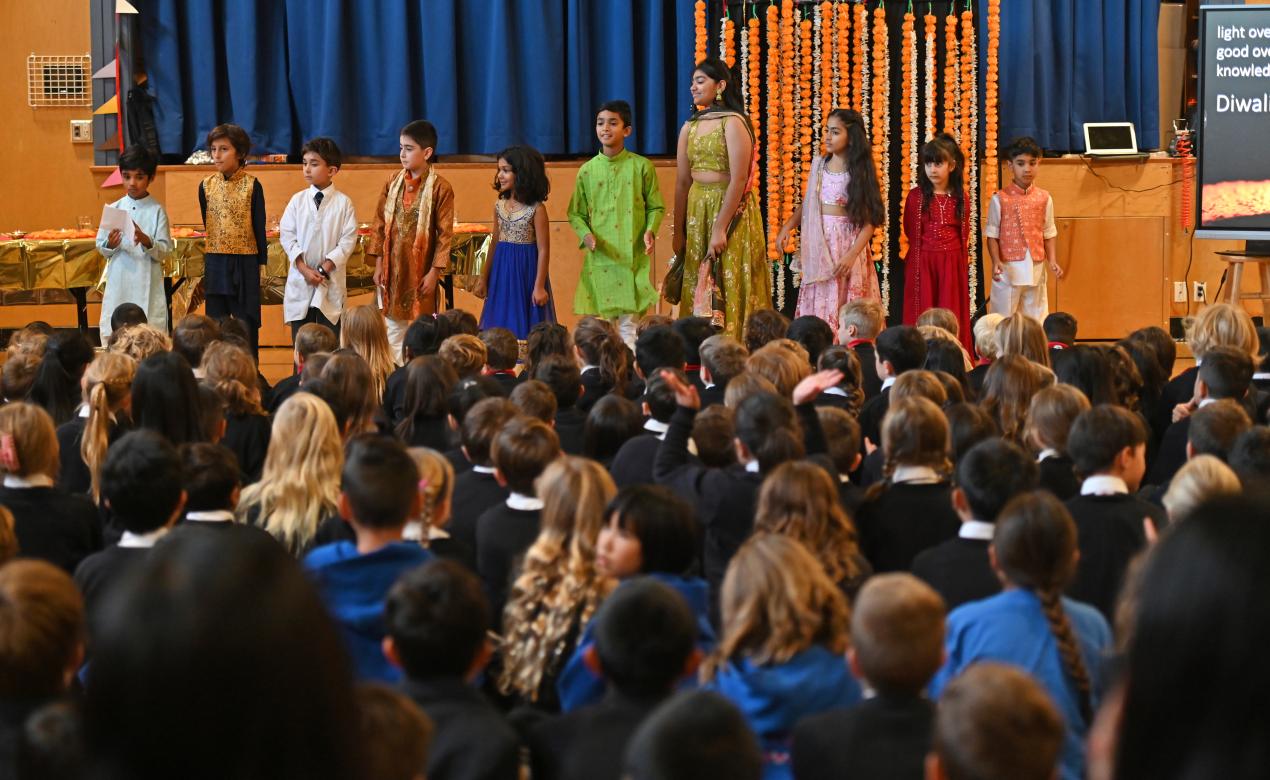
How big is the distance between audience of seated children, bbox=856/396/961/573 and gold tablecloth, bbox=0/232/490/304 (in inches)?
193

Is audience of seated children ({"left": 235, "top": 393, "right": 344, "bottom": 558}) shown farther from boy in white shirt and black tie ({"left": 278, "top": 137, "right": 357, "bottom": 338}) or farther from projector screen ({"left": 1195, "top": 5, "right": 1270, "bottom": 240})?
projector screen ({"left": 1195, "top": 5, "right": 1270, "bottom": 240})

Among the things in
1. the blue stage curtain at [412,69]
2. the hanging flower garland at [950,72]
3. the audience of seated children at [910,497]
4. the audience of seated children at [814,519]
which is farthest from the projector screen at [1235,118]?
the audience of seated children at [814,519]

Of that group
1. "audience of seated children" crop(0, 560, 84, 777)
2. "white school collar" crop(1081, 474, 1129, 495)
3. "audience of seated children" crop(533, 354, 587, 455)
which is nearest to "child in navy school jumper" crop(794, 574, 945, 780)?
"audience of seated children" crop(0, 560, 84, 777)

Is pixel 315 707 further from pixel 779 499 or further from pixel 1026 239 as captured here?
pixel 1026 239

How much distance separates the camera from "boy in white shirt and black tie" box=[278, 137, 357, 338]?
302 inches

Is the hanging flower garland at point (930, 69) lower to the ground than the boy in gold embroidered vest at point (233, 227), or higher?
higher

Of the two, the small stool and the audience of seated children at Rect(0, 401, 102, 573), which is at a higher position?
the small stool

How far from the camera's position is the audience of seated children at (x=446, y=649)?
2.12m

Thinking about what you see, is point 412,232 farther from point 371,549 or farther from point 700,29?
point 371,549

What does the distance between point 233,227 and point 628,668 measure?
19.5 ft

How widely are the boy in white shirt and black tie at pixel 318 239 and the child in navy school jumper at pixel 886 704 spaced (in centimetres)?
581

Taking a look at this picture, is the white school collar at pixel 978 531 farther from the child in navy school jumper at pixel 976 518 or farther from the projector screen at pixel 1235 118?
the projector screen at pixel 1235 118

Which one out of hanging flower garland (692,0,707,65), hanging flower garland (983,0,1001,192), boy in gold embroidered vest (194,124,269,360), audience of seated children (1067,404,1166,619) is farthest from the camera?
hanging flower garland (983,0,1001,192)

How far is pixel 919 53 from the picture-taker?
9312mm
